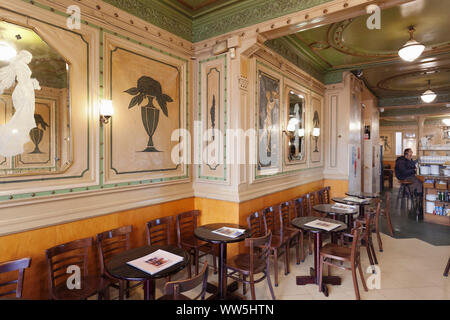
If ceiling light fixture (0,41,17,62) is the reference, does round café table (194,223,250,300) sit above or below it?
below

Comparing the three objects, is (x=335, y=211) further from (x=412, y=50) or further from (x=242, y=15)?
(x=242, y=15)

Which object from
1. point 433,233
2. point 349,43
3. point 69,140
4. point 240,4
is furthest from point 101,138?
point 433,233

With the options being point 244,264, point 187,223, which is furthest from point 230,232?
point 187,223

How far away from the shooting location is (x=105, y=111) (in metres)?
2.89

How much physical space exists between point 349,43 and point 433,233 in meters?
4.14

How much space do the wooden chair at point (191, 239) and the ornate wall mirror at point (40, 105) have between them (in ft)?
5.24

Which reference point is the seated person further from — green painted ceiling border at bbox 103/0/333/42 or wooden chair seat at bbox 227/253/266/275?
wooden chair seat at bbox 227/253/266/275

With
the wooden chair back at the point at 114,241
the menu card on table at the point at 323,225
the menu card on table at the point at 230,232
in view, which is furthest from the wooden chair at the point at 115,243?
the menu card on table at the point at 323,225

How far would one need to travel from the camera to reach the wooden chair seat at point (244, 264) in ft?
9.01

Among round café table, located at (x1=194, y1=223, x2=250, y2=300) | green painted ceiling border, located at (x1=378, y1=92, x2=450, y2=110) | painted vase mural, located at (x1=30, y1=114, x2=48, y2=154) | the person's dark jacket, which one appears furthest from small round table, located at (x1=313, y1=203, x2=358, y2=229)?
green painted ceiling border, located at (x1=378, y1=92, x2=450, y2=110)

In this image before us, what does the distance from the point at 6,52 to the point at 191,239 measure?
274 centimetres

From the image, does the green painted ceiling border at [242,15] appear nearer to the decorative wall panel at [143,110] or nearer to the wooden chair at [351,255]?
the decorative wall panel at [143,110]

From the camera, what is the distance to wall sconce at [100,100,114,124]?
2.90 meters

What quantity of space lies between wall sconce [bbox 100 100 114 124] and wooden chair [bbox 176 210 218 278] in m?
1.48
